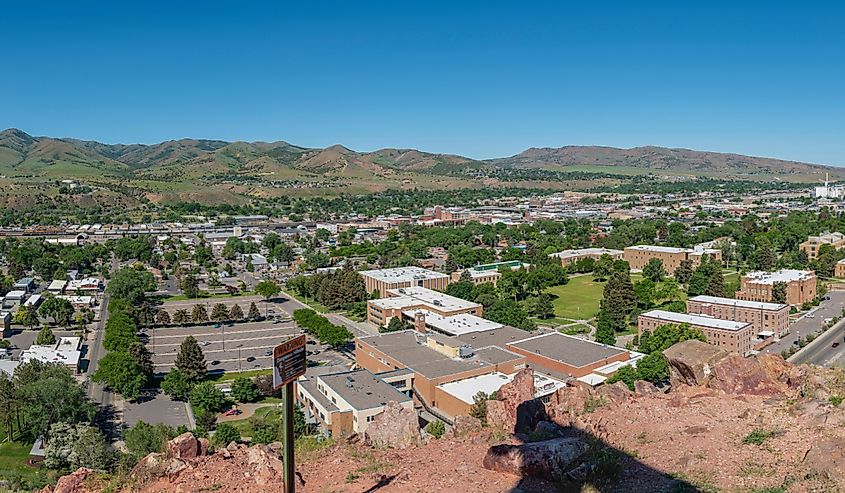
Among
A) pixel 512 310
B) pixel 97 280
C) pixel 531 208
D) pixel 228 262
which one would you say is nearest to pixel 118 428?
pixel 512 310

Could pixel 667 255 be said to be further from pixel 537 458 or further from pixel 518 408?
pixel 537 458

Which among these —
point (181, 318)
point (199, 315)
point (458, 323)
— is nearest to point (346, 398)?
point (458, 323)

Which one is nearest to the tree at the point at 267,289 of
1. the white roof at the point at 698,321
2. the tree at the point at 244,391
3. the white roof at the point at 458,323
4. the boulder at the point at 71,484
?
the white roof at the point at 458,323

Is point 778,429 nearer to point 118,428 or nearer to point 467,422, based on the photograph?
point 467,422

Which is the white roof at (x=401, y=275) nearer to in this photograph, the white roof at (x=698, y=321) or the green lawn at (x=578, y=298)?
the green lawn at (x=578, y=298)

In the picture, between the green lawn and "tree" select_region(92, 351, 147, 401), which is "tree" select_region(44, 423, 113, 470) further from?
the green lawn

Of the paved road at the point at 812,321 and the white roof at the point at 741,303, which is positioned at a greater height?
the white roof at the point at 741,303
